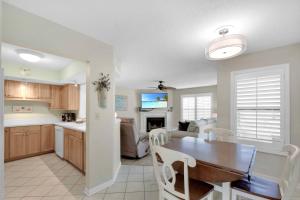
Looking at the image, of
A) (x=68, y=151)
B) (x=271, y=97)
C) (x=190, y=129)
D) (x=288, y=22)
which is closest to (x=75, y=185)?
(x=68, y=151)

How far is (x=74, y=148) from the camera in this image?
10.2 feet

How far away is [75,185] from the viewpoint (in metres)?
2.47

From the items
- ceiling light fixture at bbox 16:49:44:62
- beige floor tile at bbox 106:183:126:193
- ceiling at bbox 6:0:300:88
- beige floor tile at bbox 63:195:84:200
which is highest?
ceiling at bbox 6:0:300:88

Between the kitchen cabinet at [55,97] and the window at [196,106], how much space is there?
5.70 m

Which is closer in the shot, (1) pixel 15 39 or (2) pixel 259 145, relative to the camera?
(1) pixel 15 39

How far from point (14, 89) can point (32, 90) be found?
1.20 ft

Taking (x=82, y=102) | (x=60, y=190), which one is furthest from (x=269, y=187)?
(x=82, y=102)

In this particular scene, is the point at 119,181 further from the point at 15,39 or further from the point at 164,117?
the point at 164,117

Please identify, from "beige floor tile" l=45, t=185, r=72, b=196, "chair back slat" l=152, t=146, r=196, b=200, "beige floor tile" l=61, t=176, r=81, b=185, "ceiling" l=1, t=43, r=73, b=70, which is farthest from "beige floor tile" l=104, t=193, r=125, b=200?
"ceiling" l=1, t=43, r=73, b=70

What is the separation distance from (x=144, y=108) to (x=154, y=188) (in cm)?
543

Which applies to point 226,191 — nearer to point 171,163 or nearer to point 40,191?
point 171,163

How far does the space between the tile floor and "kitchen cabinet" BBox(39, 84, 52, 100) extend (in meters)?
1.77

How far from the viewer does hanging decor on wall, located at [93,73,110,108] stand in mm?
2321

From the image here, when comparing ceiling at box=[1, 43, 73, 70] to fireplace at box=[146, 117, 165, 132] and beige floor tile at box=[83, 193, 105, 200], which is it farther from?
fireplace at box=[146, 117, 165, 132]
